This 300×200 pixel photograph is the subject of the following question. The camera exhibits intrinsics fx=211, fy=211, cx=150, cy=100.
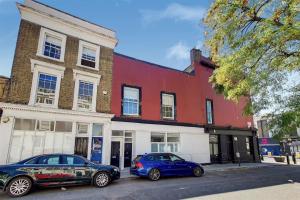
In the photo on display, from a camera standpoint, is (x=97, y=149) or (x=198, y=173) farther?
(x=97, y=149)

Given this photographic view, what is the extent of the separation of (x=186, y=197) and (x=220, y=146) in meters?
14.1

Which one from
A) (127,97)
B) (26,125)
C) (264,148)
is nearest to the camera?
(26,125)

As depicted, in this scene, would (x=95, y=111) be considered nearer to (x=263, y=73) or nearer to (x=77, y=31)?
(x=77, y=31)

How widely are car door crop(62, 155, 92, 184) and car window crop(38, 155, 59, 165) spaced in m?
0.28

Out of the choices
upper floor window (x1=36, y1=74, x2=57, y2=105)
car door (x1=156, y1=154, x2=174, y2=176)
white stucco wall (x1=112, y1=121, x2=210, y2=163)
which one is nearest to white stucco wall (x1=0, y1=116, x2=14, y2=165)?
upper floor window (x1=36, y1=74, x2=57, y2=105)

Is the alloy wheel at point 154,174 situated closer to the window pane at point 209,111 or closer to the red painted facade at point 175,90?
the red painted facade at point 175,90

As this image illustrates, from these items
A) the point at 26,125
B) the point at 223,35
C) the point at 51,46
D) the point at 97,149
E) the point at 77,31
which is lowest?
the point at 97,149

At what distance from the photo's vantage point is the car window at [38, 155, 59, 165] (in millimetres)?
8723

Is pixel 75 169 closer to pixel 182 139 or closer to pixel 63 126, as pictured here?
pixel 63 126

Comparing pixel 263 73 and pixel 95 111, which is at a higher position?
pixel 263 73

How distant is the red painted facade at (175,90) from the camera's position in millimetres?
16438

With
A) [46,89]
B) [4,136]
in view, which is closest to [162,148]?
[46,89]

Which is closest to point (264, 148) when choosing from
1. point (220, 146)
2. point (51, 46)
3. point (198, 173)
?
point (220, 146)

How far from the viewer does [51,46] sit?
14.0 meters
